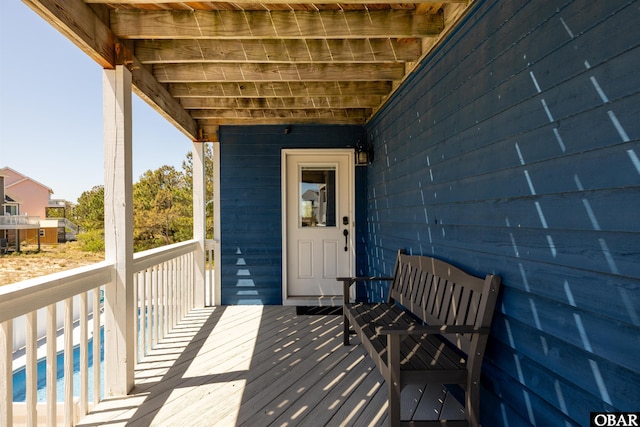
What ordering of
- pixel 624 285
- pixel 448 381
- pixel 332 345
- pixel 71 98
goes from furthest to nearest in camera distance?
pixel 71 98 → pixel 332 345 → pixel 448 381 → pixel 624 285

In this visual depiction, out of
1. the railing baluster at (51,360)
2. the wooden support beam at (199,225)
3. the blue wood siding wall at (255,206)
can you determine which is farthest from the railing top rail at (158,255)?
the railing baluster at (51,360)

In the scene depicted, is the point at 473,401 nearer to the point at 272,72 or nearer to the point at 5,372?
the point at 5,372

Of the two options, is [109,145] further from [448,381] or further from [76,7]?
[448,381]

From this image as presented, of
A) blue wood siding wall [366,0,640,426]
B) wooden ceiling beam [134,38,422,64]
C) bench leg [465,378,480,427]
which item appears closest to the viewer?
blue wood siding wall [366,0,640,426]

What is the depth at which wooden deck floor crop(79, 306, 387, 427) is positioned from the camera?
2221mm

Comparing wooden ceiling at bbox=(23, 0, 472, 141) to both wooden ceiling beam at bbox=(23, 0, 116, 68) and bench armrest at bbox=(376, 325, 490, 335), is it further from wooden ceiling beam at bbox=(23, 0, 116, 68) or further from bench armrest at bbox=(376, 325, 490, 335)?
bench armrest at bbox=(376, 325, 490, 335)

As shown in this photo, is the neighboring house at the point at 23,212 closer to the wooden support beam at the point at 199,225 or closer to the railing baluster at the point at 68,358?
the railing baluster at the point at 68,358

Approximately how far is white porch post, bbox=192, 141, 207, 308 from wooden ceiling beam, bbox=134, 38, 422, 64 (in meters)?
2.16

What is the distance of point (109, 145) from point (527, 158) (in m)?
2.44

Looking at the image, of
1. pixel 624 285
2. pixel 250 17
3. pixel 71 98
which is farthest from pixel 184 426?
pixel 71 98

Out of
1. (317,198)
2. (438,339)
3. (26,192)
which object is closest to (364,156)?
(317,198)

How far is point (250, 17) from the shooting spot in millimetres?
2445

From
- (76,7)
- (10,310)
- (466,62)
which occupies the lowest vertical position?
(10,310)

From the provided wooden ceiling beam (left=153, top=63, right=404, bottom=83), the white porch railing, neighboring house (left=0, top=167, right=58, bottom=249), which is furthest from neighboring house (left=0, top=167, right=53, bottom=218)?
wooden ceiling beam (left=153, top=63, right=404, bottom=83)
